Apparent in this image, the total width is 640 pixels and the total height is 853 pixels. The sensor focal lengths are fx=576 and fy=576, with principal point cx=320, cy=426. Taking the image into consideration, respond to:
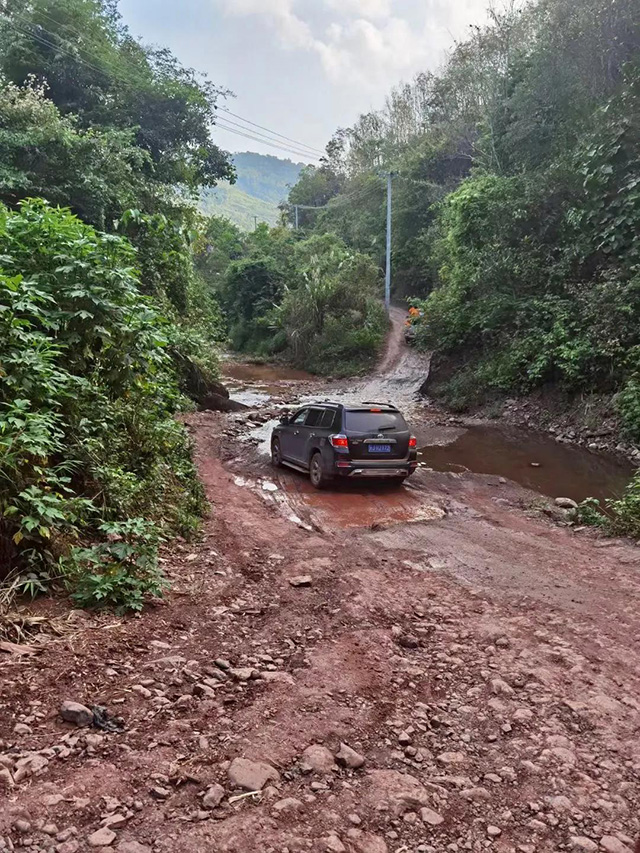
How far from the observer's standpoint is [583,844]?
2.55 m

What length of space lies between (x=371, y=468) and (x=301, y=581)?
4.96 metres

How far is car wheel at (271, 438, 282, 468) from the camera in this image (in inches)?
511

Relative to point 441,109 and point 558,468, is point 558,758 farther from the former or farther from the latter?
point 441,109

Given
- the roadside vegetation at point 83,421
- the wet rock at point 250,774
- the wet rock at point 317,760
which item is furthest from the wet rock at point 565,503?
the wet rock at point 250,774

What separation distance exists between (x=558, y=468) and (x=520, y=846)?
1209 cm

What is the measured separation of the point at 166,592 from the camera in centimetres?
500

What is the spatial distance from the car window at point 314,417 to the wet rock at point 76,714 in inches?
331

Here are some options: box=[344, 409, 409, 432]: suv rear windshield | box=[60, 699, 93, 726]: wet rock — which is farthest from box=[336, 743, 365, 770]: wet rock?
box=[344, 409, 409, 432]: suv rear windshield

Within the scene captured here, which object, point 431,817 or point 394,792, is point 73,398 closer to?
point 394,792

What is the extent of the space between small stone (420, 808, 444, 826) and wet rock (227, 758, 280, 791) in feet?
2.29

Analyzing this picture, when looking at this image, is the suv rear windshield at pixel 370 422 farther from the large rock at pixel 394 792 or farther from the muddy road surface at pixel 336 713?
the large rock at pixel 394 792

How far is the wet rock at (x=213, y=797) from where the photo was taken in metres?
2.59

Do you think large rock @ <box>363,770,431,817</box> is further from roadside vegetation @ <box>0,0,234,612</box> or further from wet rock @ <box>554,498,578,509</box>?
wet rock @ <box>554,498,578,509</box>

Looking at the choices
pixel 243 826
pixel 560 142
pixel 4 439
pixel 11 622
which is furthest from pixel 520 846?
pixel 560 142
